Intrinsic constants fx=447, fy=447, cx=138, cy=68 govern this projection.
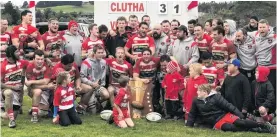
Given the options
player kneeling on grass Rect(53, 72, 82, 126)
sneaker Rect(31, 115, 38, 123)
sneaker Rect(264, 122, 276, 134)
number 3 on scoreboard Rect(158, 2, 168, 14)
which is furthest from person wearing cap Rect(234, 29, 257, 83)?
number 3 on scoreboard Rect(158, 2, 168, 14)

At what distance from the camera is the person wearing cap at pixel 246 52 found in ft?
27.3

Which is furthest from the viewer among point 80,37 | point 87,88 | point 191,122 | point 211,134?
point 80,37

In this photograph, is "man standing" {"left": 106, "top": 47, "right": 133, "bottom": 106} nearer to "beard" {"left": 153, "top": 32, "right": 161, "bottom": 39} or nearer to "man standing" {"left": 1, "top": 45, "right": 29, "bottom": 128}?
"beard" {"left": 153, "top": 32, "right": 161, "bottom": 39}

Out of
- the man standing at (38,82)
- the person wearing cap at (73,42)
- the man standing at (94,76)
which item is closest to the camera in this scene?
the man standing at (38,82)

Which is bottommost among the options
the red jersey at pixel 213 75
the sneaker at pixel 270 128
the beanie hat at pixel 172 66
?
the sneaker at pixel 270 128

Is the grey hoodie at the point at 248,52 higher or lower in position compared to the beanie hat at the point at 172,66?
higher

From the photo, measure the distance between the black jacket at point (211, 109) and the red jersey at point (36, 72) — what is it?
2743 millimetres

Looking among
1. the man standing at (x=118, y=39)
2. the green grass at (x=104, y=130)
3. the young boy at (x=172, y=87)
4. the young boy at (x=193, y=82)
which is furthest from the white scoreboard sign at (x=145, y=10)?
the green grass at (x=104, y=130)

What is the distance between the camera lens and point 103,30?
9.20 m

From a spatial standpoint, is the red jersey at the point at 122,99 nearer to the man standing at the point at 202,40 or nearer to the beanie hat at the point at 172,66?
the beanie hat at the point at 172,66

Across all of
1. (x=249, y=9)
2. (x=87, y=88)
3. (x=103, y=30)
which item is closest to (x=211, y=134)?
(x=87, y=88)

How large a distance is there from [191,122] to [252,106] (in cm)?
126

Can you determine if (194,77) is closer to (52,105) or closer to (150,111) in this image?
(150,111)

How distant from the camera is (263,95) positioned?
771cm
